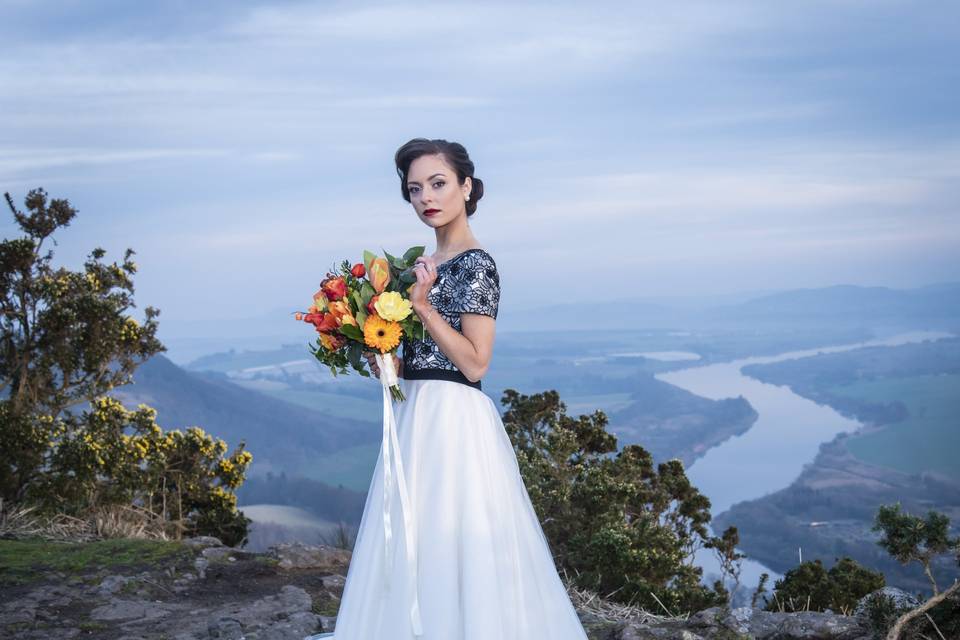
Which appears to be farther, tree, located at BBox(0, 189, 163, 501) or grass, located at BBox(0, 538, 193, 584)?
tree, located at BBox(0, 189, 163, 501)

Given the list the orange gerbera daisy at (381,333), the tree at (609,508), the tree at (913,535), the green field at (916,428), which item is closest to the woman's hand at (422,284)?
the orange gerbera daisy at (381,333)

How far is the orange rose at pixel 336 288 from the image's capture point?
13.8ft

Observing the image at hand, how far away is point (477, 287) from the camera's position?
13.8 ft

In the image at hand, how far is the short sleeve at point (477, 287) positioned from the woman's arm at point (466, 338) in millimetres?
35

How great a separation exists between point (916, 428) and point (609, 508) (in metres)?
16.3

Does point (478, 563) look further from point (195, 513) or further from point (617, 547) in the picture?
point (195, 513)

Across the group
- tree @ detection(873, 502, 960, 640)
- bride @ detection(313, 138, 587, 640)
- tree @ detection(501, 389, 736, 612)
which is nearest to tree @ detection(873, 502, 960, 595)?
tree @ detection(873, 502, 960, 640)

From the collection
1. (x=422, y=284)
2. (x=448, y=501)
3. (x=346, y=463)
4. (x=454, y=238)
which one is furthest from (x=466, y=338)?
(x=346, y=463)

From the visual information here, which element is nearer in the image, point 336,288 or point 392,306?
point 392,306

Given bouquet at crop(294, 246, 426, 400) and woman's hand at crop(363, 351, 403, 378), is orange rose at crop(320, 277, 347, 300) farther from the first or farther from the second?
woman's hand at crop(363, 351, 403, 378)

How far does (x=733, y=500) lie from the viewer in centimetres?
1755

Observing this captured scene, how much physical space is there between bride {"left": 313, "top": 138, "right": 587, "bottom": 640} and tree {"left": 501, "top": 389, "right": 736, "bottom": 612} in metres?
2.78

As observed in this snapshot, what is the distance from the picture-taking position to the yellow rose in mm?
4023

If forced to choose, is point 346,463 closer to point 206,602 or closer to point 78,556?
point 78,556
